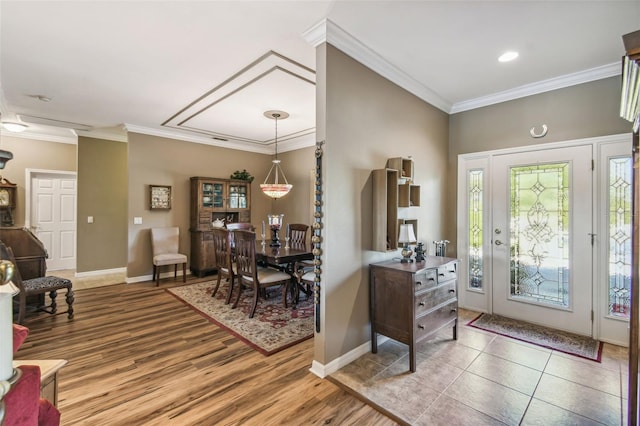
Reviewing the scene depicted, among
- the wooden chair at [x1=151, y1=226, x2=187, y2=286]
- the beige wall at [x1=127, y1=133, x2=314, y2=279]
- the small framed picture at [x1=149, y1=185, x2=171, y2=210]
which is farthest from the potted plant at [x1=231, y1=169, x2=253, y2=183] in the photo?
the wooden chair at [x1=151, y1=226, x2=187, y2=286]

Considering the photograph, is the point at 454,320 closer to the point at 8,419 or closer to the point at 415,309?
the point at 415,309

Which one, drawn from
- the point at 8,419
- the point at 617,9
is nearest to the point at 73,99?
the point at 8,419

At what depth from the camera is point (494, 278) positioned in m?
3.56

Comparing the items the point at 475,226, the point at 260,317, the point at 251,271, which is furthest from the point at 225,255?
the point at 475,226

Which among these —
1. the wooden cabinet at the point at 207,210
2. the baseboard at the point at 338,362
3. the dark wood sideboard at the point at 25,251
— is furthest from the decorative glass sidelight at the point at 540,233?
the dark wood sideboard at the point at 25,251

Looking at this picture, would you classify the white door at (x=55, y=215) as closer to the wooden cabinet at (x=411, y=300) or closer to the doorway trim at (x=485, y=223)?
the wooden cabinet at (x=411, y=300)

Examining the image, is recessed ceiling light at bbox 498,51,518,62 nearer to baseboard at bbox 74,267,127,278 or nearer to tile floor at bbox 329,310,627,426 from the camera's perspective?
tile floor at bbox 329,310,627,426

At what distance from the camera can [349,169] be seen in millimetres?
2510

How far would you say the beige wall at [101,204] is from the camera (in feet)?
17.9

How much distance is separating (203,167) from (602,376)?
6.37 metres

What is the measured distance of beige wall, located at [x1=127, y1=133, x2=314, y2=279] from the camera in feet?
16.7

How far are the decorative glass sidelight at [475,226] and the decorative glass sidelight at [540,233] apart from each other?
36 cm

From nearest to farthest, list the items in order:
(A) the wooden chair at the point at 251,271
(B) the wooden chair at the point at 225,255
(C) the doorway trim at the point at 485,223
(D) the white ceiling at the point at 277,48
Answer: (D) the white ceiling at the point at 277,48 → (C) the doorway trim at the point at 485,223 → (A) the wooden chair at the point at 251,271 → (B) the wooden chair at the point at 225,255

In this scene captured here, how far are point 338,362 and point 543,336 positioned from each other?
7.54ft
